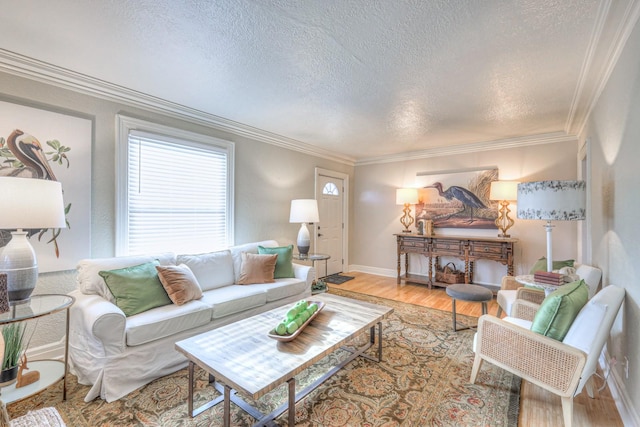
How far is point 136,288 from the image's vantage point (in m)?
2.30

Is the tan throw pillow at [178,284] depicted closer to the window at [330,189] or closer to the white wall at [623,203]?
the white wall at [623,203]

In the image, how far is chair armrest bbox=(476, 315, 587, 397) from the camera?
5.24ft

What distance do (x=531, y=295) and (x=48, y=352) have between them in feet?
13.9

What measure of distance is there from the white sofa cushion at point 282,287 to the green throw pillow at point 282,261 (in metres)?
0.09

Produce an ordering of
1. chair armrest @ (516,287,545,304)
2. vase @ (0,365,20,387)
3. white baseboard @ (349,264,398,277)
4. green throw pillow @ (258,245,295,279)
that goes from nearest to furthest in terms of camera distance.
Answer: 1. vase @ (0,365,20,387)
2. chair armrest @ (516,287,545,304)
3. green throw pillow @ (258,245,295,279)
4. white baseboard @ (349,264,398,277)

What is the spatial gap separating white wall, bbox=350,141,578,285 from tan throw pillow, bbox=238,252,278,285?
2.94 meters

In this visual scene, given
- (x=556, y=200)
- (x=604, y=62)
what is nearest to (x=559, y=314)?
(x=556, y=200)

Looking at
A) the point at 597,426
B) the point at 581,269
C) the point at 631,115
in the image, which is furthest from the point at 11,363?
the point at 581,269

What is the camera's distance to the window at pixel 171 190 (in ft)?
9.52

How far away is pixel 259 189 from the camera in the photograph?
165 inches

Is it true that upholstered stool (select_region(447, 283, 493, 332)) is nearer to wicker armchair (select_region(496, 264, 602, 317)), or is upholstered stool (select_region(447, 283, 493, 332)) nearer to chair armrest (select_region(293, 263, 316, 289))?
wicker armchair (select_region(496, 264, 602, 317))

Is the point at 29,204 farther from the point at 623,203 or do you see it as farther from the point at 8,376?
the point at 623,203

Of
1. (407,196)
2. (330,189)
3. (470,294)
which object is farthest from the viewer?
(330,189)

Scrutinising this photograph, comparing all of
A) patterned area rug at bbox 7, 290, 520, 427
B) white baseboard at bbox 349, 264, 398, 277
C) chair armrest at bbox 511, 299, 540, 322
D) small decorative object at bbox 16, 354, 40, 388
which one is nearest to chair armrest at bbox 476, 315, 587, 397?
patterned area rug at bbox 7, 290, 520, 427
